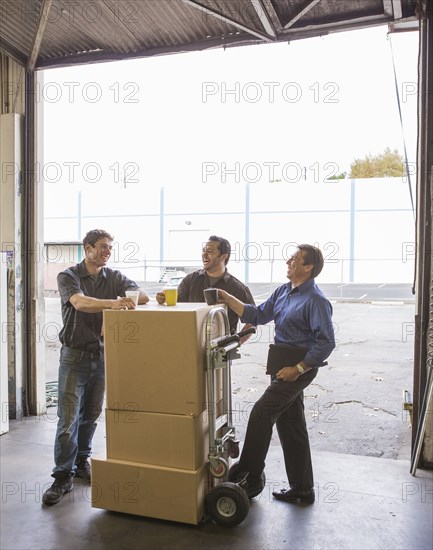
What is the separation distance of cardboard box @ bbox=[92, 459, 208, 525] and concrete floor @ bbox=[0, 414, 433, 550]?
0.25ft

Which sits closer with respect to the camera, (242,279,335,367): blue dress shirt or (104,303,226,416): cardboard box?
(104,303,226,416): cardboard box

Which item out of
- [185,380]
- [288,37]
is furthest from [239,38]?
[185,380]

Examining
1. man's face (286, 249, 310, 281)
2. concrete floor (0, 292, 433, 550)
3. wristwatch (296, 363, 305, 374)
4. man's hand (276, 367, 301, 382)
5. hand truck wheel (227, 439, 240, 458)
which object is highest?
man's face (286, 249, 310, 281)

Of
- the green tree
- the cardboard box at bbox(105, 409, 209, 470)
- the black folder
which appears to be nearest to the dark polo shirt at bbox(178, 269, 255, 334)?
the black folder

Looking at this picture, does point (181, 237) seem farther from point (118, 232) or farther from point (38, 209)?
point (38, 209)

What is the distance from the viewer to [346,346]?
8.12 meters

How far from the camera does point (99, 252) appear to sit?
3004mm

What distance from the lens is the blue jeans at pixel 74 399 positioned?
2.88 metres

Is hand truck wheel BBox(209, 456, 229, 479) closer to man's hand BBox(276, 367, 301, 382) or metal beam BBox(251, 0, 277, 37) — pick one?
man's hand BBox(276, 367, 301, 382)

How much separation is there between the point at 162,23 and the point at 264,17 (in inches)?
32.9

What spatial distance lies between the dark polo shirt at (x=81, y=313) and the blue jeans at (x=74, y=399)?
73 mm

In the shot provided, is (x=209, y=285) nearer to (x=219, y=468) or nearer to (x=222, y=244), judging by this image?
(x=222, y=244)

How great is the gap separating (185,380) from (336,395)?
3398 mm

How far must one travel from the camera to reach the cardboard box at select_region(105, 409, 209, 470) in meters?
2.45
